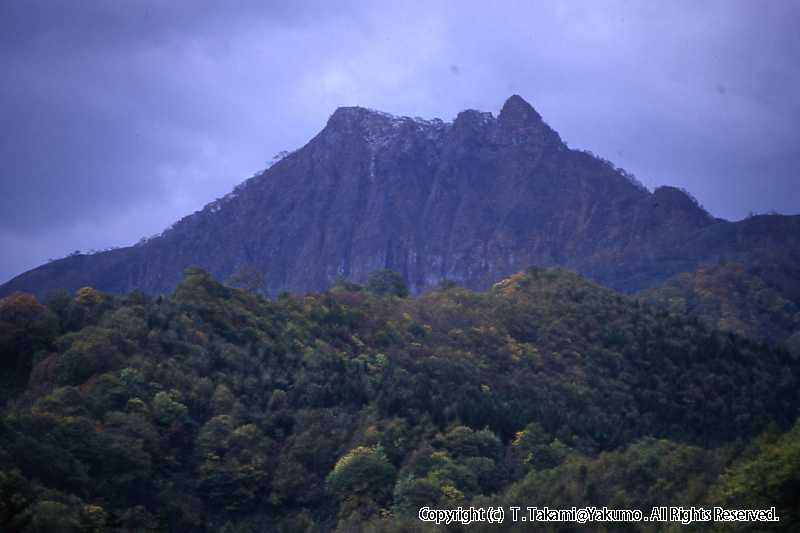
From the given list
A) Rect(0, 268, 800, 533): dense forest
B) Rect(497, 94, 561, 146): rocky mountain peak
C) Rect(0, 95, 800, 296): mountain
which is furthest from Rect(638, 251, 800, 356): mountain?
Rect(497, 94, 561, 146): rocky mountain peak

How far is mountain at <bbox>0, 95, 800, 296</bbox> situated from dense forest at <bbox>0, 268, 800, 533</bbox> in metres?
50.6

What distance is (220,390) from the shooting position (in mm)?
45094

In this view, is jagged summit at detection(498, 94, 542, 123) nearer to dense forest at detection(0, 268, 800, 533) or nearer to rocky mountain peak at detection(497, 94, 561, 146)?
rocky mountain peak at detection(497, 94, 561, 146)

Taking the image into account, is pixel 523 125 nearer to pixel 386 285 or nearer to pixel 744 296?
pixel 744 296

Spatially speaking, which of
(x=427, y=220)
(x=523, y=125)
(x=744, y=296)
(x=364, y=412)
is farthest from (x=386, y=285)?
(x=523, y=125)

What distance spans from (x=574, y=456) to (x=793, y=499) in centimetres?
1745

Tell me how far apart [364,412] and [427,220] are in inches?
3873

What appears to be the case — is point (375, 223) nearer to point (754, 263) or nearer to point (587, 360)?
point (754, 263)

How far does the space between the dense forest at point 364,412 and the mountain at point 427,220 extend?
5059 centimetres

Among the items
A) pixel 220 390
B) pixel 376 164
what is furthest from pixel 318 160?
pixel 220 390

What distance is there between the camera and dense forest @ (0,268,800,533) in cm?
3156

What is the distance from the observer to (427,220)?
14300 cm

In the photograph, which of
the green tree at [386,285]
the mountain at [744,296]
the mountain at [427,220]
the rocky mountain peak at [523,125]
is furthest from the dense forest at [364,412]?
the rocky mountain peak at [523,125]

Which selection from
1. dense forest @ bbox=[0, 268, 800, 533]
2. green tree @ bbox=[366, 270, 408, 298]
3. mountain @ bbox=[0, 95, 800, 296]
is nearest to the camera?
dense forest @ bbox=[0, 268, 800, 533]
